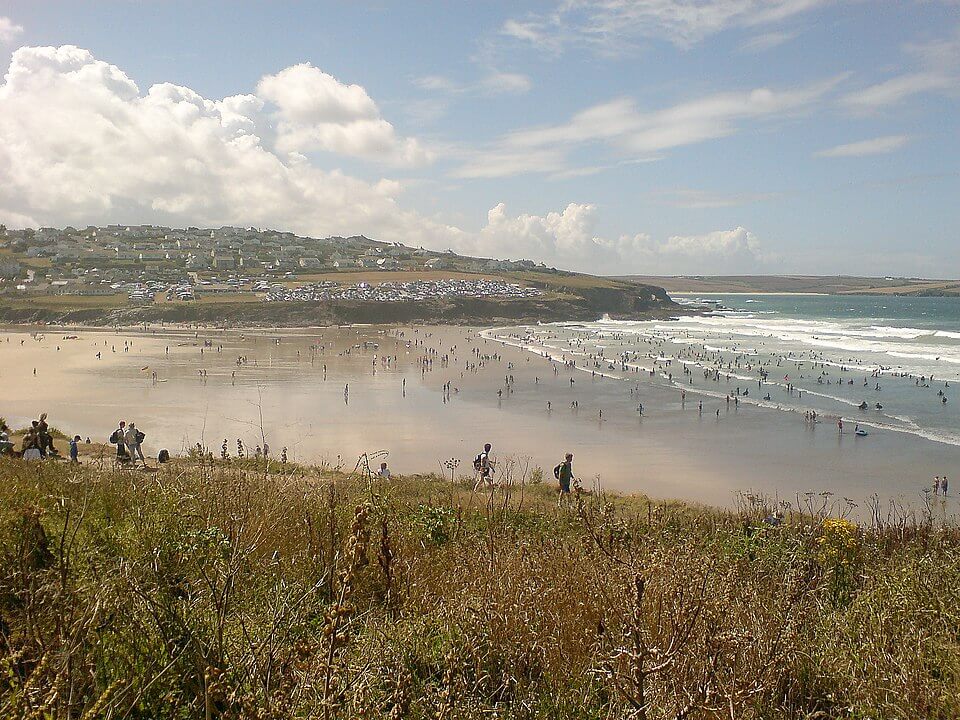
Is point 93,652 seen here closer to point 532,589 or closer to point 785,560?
point 532,589

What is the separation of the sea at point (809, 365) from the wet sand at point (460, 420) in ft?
10.5

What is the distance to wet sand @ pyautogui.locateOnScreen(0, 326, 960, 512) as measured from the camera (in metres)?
21.5

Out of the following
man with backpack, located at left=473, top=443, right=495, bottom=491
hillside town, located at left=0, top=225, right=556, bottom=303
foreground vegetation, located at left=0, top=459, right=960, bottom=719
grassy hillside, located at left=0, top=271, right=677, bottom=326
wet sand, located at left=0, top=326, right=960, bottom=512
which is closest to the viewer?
foreground vegetation, located at left=0, top=459, right=960, bottom=719

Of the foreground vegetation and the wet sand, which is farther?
the wet sand

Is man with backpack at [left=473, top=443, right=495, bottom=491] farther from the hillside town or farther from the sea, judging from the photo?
the hillside town

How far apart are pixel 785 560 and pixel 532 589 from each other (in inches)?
127

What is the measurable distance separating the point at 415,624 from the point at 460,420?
2579 centimetres

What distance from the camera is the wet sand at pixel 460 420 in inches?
848

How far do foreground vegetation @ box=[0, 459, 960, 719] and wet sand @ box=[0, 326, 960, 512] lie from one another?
10.9 m

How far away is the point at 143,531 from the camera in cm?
445

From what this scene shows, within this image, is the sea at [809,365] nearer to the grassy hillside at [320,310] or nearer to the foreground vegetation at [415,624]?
the grassy hillside at [320,310]

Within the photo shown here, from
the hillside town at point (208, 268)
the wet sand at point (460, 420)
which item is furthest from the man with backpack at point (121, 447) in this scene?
the hillside town at point (208, 268)

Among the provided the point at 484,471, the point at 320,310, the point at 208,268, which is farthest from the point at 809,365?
the point at 208,268

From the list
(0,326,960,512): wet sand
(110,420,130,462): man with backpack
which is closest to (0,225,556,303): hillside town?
(0,326,960,512): wet sand
